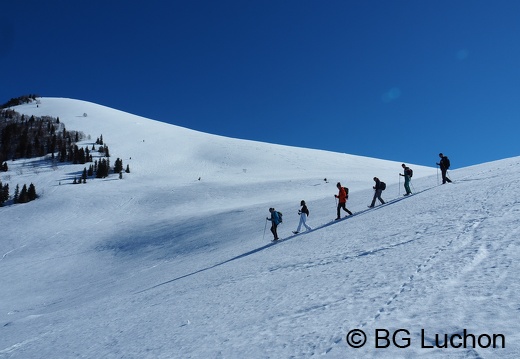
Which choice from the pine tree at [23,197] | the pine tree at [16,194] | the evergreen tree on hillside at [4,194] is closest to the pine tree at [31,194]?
the pine tree at [23,197]

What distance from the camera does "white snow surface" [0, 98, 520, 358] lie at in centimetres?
488

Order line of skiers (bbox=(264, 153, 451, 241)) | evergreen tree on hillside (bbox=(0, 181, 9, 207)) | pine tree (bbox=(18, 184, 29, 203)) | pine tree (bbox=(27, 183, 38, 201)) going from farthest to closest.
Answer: evergreen tree on hillside (bbox=(0, 181, 9, 207)), pine tree (bbox=(27, 183, 38, 201)), pine tree (bbox=(18, 184, 29, 203)), line of skiers (bbox=(264, 153, 451, 241))

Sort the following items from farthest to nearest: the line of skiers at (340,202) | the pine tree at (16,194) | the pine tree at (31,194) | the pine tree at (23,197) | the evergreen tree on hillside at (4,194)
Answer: the evergreen tree on hillside at (4,194)
the pine tree at (16,194)
the pine tree at (31,194)
the pine tree at (23,197)
the line of skiers at (340,202)

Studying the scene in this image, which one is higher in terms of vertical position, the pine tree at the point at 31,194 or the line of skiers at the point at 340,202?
the line of skiers at the point at 340,202

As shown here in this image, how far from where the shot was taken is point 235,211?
1027 inches

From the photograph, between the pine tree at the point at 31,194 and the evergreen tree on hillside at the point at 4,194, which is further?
the evergreen tree on hillside at the point at 4,194

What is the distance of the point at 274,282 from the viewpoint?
871cm

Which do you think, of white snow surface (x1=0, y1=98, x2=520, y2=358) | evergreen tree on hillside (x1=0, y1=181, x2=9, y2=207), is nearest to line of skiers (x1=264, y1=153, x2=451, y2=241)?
white snow surface (x1=0, y1=98, x2=520, y2=358)

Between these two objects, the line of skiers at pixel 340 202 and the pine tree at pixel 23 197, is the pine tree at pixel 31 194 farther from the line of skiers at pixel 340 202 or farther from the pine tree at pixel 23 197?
the line of skiers at pixel 340 202

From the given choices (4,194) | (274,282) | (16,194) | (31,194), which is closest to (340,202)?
(274,282)

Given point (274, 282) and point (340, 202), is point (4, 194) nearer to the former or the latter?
point (340, 202)

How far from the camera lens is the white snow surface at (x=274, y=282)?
4879 millimetres

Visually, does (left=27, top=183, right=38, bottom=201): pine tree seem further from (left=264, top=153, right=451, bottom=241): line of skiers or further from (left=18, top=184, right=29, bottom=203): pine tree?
(left=264, top=153, right=451, bottom=241): line of skiers

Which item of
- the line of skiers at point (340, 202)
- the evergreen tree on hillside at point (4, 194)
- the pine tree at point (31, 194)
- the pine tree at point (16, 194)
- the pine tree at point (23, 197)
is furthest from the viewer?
the evergreen tree on hillside at point (4, 194)
